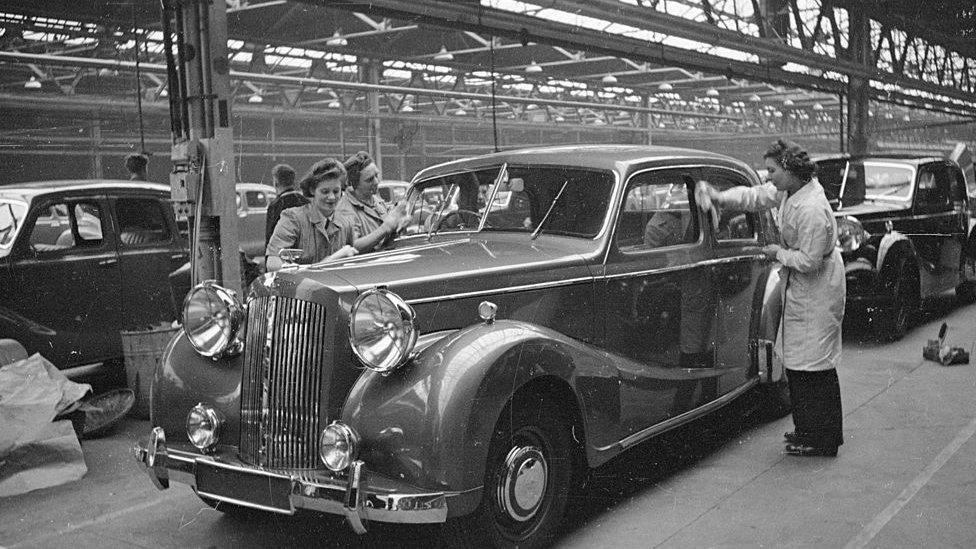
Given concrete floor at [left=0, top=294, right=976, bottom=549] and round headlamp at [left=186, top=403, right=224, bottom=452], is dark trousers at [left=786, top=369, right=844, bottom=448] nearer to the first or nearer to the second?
concrete floor at [left=0, top=294, right=976, bottom=549]

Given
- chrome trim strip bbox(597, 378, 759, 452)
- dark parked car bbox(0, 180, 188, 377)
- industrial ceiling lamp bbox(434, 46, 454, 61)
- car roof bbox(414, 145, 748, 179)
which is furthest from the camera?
industrial ceiling lamp bbox(434, 46, 454, 61)

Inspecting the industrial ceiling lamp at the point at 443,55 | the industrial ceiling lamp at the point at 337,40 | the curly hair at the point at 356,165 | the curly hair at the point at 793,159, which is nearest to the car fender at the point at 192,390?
the curly hair at the point at 356,165

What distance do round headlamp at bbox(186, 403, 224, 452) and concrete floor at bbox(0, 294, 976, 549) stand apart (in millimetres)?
558

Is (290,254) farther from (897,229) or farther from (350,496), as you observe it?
(897,229)

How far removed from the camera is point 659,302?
14.5 ft

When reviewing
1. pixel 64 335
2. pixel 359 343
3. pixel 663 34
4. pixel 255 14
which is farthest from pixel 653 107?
pixel 359 343

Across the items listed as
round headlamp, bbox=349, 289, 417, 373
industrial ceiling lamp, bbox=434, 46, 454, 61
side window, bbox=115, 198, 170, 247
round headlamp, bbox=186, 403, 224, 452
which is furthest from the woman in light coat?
side window, bbox=115, 198, 170, 247

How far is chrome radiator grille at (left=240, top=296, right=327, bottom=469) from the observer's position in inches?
131

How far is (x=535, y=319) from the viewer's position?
384 cm

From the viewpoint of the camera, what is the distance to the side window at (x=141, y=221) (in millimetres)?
6953

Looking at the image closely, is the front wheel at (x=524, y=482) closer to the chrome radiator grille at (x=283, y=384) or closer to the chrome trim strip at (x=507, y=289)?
the chrome trim strip at (x=507, y=289)

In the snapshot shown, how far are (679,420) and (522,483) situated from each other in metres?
1.34

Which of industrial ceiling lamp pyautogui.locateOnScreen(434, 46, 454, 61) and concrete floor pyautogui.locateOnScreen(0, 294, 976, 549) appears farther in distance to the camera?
industrial ceiling lamp pyautogui.locateOnScreen(434, 46, 454, 61)

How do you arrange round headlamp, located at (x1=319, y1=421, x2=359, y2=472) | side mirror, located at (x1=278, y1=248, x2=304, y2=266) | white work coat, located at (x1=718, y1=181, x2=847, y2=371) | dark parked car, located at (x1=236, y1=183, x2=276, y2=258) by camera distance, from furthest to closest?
1. dark parked car, located at (x1=236, y1=183, x2=276, y2=258)
2. white work coat, located at (x1=718, y1=181, x2=847, y2=371)
3. side mirror, located at (x1=278, y1=248, x2=304, y2=266)
4. round headlamp, located at (x1=319, y1=421, x2=359, y2=472)
